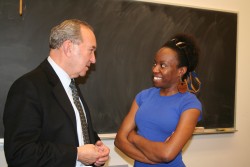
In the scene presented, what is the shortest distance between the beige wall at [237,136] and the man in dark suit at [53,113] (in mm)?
1857

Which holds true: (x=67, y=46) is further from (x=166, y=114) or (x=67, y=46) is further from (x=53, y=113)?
(x=166, y=114)

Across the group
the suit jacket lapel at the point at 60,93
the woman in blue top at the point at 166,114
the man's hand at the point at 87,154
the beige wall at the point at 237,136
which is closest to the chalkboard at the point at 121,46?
the beige wall at the point at 237,136

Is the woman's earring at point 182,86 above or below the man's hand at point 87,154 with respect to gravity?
above

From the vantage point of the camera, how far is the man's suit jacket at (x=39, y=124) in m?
1.35

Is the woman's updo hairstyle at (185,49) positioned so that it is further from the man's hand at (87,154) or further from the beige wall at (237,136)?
the beige wall at (237,136)

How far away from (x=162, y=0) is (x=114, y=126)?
4.66 feet

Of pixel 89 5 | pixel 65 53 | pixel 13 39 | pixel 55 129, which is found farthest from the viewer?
pixel 89 5

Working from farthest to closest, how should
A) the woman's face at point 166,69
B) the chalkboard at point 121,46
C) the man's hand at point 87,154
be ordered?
1. the chalkboard at point 121,46
2. the woman's face at point 166,69
3. the man's hand at point 87,154

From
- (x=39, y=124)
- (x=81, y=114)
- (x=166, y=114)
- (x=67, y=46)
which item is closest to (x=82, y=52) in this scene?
(x=67, y=46)

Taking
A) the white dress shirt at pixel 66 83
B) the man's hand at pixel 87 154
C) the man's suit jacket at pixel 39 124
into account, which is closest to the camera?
the man's suit jacket at pixel 39 124

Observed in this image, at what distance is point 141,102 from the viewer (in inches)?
82.8

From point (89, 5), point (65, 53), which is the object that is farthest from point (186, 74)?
point (89, 5)

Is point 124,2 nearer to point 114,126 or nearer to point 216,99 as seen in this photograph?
point 114,126

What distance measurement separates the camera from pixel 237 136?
11.4 feet
